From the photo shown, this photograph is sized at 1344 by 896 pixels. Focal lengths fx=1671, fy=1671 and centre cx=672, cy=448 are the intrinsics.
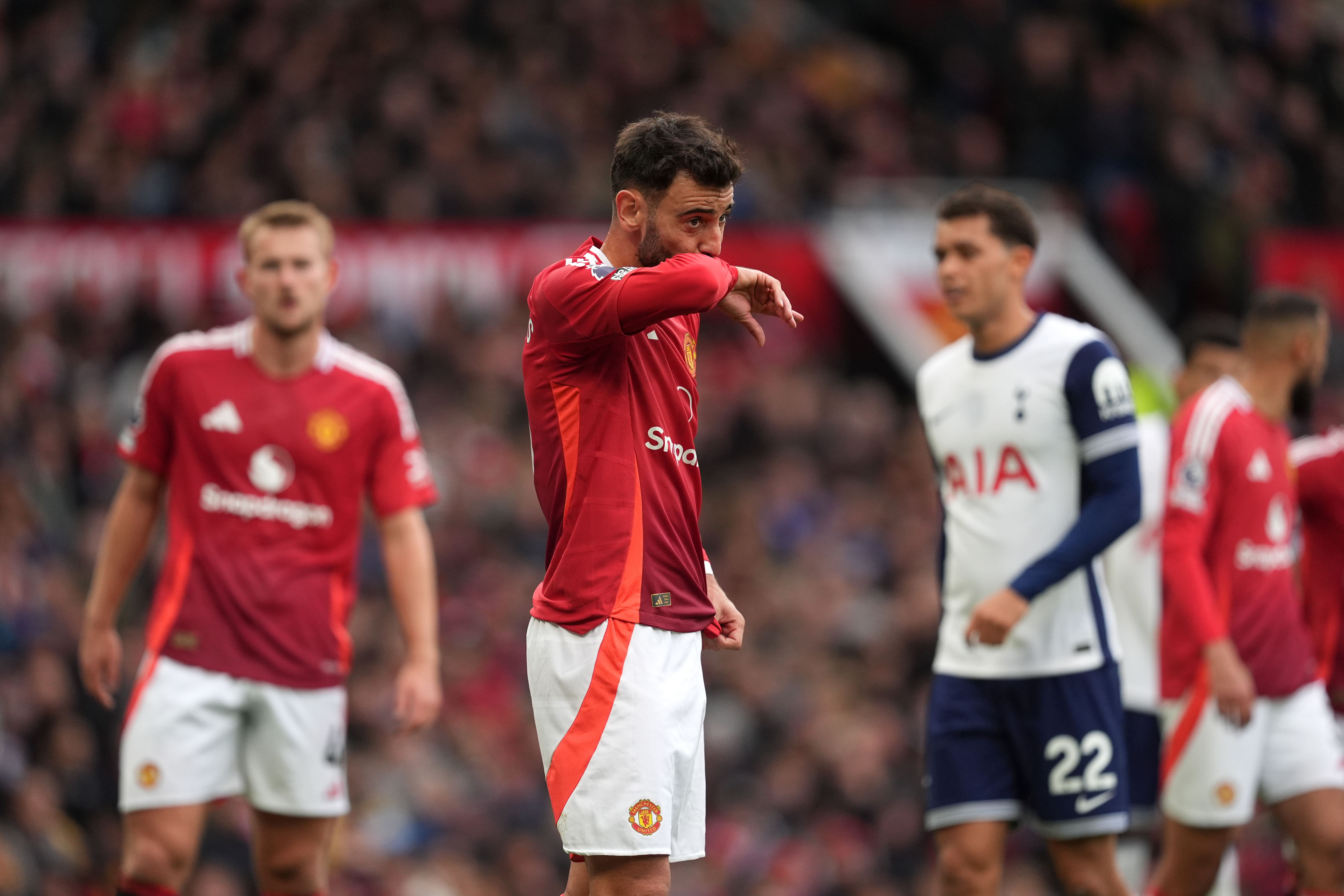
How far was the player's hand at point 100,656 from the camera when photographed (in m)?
5.95

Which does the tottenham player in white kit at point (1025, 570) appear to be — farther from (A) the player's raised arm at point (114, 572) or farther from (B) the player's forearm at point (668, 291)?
(A) the player's raised arm at point (114, 572)

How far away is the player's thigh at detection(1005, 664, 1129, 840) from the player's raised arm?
10.2 feet

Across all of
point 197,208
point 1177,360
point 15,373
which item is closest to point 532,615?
point 15,373

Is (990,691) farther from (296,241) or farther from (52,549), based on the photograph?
(52,549)

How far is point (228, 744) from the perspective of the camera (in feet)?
19.0

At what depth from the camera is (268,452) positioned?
5.97 meters

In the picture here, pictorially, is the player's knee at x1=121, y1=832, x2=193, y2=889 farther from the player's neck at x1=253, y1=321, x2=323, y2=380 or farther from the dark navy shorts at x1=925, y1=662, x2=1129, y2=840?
→ the dark navy shorts at x1=925, y1=662, x2=1129, y2=840

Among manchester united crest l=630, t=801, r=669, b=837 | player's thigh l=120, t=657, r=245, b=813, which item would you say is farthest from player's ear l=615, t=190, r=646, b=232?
player's thigh l=120, t=657, r=245, b=813

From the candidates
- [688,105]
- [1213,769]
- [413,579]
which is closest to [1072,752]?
[1213,769]

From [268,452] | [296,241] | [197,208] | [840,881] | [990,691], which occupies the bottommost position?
[840,881]

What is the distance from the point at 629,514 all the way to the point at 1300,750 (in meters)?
3.53

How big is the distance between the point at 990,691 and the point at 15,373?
10031 millimetres

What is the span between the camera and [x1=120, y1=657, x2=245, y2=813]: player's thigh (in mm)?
5605

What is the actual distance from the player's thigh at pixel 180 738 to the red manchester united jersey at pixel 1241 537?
3512mm
